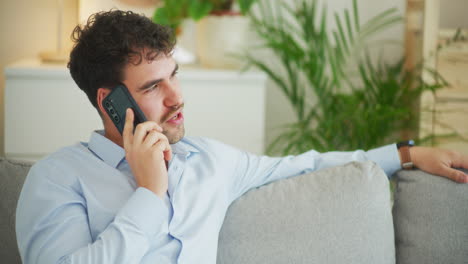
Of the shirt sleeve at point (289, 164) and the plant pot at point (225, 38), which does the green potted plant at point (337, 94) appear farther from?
the shirt sleeve at point (289, 164)

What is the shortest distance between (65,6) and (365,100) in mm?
1481

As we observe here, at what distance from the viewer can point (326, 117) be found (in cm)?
257

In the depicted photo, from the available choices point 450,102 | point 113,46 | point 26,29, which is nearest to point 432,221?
point 113,46

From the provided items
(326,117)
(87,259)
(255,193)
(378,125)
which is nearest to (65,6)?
(326,117)

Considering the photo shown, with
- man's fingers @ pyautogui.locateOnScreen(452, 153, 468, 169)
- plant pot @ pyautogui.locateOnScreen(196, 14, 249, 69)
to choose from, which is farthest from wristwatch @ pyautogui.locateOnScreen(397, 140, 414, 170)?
plant pot @ pyautogui.locateOnScreen(196, 14, 249, 69)

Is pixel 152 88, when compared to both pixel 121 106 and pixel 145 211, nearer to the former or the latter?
pixel 121 106

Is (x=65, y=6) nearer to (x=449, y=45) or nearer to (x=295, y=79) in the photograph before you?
(x=295, y=79)

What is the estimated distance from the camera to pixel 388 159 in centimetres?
156

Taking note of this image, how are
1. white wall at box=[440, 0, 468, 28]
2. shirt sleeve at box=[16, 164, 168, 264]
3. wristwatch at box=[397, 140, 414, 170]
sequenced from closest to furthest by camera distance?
shirt sleeve at box=[16, 164, 168, 264] < wristwatch at box=[397, 140, 414, 170] < white wall at box=[440, 0, 468, 28]

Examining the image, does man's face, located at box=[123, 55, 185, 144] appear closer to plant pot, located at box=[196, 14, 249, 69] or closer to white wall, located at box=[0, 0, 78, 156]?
plant pot, located at box=[196, 14, 249, 69]

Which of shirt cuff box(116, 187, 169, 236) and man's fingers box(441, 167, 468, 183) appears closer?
shirt cuff box(116, 187, 169, 236)

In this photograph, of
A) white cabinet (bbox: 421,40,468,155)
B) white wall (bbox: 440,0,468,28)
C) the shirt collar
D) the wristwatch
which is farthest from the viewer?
white wall (bbox: 440,0,468,28)

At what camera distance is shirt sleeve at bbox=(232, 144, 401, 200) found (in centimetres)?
150

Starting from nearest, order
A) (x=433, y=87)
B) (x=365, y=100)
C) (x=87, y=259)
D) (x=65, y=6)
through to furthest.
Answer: (x=87, y=259) < (x=433, y=87) < (x=365, y=100) < (x=65, y=6)
